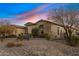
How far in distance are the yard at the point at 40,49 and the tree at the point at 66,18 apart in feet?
0.38

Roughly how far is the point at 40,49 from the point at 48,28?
0.83 ft

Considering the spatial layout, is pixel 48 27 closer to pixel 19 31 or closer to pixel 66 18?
pixel 66 18

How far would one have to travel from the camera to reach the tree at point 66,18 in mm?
1843

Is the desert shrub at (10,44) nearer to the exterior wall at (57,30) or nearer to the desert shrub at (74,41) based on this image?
the exterior wall at (57,30)

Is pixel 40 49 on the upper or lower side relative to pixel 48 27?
lower

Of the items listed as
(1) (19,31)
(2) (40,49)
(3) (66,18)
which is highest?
(3) (66,18)

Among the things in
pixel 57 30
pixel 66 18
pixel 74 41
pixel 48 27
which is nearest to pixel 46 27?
pixel 48 27

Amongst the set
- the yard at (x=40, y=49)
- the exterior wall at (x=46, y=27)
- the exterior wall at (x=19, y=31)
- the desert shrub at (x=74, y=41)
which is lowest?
the yard at (x=40, y=49)

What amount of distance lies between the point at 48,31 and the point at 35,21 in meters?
0.18

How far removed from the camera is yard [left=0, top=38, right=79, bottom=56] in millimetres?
1840

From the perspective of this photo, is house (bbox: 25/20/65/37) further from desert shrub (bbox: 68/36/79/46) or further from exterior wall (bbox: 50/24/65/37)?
desert shrub (bbox: 68/36/79/46)

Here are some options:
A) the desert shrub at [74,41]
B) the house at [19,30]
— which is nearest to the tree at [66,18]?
the desert shrub at [74,41]

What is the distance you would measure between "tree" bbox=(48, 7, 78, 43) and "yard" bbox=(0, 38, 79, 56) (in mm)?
116

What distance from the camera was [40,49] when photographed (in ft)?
6.07
